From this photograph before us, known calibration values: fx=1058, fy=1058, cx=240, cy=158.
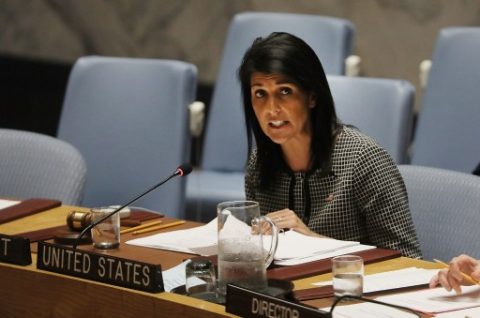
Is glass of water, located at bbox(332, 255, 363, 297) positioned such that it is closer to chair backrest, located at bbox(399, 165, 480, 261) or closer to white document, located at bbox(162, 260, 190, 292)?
white document, located at bbox(162, 260, 190, 292)

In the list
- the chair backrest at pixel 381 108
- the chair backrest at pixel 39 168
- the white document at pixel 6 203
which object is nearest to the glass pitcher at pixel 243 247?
the white document at pixel 6 203

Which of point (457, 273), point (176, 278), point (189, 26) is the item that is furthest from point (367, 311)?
point (189, 26)

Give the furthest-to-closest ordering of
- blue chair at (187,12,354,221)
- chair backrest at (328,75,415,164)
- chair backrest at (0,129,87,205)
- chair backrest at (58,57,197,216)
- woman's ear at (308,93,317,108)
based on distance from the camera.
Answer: blue chair at (187,12,354,221) → chair backrest at (58,57,197,216) → chair backrest at (328,75,415,164) → chair backrest at (0,129,87,205) → woman's ear at (308,93,317,108)

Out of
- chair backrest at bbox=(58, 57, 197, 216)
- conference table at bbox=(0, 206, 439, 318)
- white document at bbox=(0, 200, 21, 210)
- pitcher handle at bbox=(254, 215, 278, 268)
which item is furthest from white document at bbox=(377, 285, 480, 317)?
chair backrest at bbox=(58, 57, 197, 216)

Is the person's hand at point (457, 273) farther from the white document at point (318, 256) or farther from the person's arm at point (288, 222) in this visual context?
the person's arm at point (288, 222)

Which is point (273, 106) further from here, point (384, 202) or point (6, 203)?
point (6, 203)

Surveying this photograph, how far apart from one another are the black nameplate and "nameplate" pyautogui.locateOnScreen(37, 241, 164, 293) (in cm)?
6

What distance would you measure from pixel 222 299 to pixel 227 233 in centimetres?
16

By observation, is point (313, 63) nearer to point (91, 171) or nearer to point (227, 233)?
point (227, 233)

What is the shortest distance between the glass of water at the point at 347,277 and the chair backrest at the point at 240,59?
2381 mm

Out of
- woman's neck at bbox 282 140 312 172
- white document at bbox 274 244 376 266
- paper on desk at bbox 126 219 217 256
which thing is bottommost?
paper on desk at bbox 126 219 217 256

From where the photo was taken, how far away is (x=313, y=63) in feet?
8.55

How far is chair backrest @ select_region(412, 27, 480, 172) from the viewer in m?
3.72

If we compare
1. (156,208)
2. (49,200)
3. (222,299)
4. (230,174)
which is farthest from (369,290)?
(230,174)
